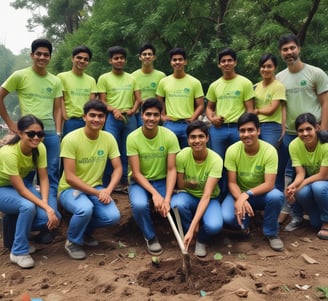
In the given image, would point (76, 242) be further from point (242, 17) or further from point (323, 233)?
point (242, 17)

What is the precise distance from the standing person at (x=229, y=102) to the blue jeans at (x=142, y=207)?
115 cm

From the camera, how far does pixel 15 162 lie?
424 centimetres

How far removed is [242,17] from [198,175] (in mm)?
6331

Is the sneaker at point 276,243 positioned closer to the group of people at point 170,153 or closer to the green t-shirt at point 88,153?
the group of people at point 170,153

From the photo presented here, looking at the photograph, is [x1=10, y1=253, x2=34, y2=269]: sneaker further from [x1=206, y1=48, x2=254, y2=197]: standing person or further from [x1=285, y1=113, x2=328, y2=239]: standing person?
[x1=285, y1=113, x2=328, y2=239]: standing person

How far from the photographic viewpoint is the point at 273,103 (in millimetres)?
5109

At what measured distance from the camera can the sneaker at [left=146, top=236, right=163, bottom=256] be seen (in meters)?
4.57

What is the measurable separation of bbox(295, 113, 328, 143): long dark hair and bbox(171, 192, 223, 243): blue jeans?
1.38 metres

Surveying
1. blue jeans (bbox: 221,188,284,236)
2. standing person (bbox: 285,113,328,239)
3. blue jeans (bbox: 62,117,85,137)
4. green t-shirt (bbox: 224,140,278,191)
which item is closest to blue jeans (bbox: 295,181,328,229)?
standing person (bbox: 285,113,328,239)

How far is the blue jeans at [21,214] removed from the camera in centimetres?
419

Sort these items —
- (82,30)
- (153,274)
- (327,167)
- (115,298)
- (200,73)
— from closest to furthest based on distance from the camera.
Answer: (115,298), (153,274), (327,167), (200,73), (82,30)

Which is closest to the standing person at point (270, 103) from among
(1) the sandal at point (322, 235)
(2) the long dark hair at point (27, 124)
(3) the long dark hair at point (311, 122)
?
(3) the long dark hair at point (311, 122)

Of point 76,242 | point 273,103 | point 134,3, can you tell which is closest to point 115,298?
point 76,242

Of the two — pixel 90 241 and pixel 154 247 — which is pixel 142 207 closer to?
pixel 154 247
